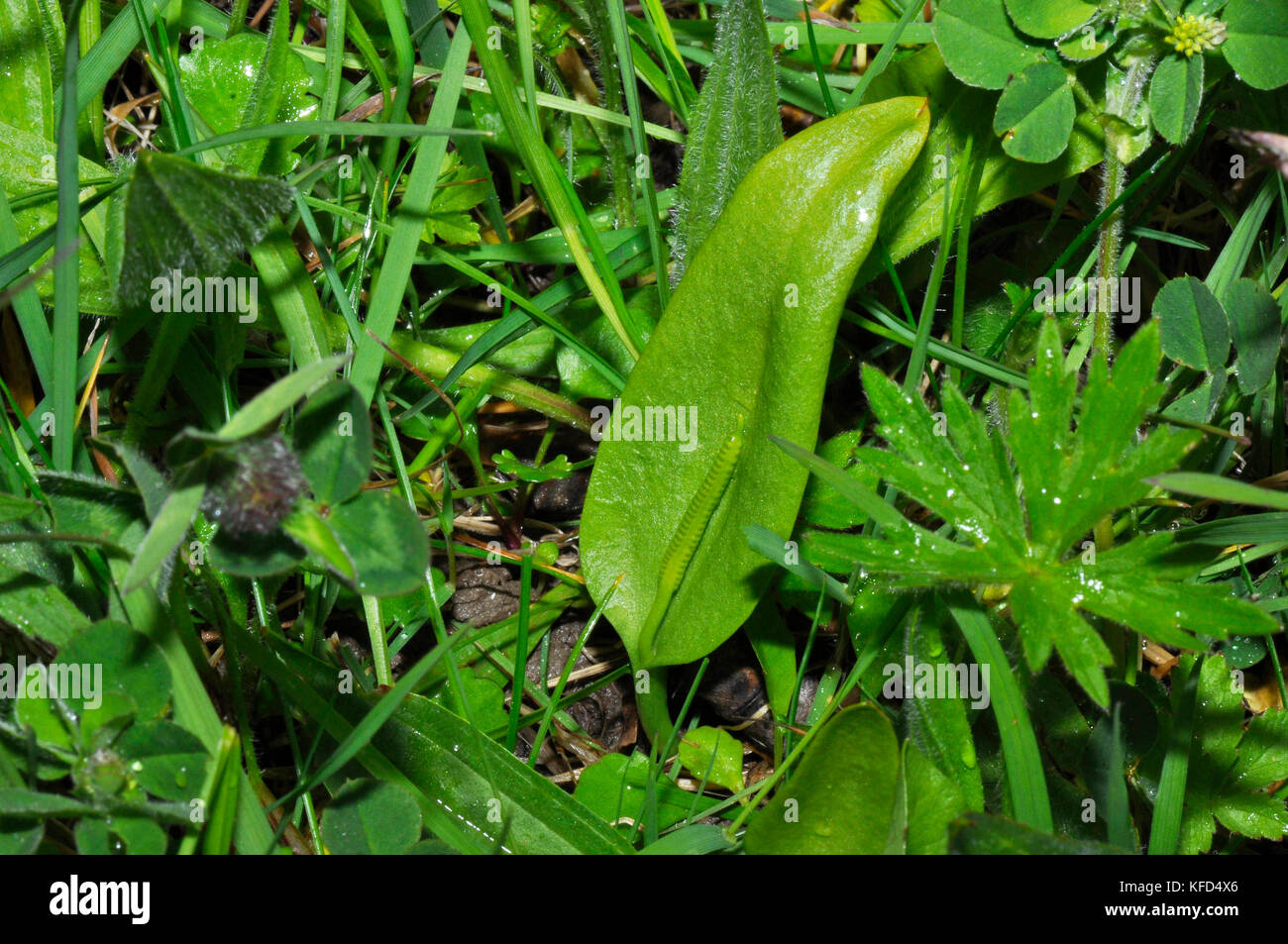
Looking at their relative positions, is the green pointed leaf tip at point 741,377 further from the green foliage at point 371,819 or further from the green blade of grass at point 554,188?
the green foliage at point 371,819

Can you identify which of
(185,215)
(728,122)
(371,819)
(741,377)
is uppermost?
(728,122)

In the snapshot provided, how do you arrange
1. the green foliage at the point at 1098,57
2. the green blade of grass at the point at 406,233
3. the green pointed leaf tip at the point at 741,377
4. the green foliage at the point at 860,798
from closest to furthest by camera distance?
the green foliage at the point at 860,798, the green pointed leaf tip at the point at 741,377, the green foliage at the point at 1098,57, the green blade of grass at the point at 406,233

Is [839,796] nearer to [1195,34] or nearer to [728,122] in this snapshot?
[728,122]

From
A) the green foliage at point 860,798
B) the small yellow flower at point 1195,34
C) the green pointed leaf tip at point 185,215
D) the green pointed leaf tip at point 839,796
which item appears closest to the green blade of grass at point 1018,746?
the green foliage at point 860,798

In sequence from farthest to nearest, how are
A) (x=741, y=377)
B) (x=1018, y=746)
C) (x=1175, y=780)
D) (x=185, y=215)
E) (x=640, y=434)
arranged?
(x=640, y=434), (x=741, y=377), (x=1175, y=780), (x=1018, y=746), (x=185, y=215)

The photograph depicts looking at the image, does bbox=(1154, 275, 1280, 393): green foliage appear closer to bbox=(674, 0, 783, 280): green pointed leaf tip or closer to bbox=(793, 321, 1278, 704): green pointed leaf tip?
bbox=(793, 321, 1278, 704): green pointed leaf tip

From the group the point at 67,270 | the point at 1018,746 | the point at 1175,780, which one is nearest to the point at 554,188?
the point at 67,270
